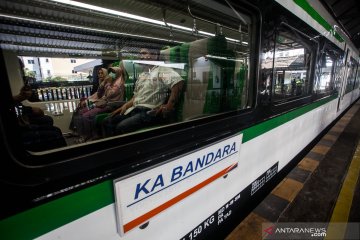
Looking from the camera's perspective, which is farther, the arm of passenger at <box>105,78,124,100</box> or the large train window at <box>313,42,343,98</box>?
the large train window at <box>313,42,343,98</box>

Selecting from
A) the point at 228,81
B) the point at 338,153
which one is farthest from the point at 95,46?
the point at 338,153

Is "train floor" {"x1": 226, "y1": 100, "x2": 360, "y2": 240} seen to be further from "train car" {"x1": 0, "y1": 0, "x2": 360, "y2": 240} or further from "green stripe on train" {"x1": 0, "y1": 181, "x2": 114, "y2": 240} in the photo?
"green stripe on train" {"x1": 0, "y1": 181, "x2": 114, "y2": 240}

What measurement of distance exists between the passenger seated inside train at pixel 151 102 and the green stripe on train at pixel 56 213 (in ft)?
2.21

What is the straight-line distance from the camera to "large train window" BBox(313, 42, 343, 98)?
3.54 metres

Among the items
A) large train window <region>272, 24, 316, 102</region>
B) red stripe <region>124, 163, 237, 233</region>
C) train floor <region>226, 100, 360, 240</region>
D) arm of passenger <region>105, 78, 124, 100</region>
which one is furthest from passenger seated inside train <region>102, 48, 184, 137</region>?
train floor <region>226, 100, 360, 240</region>

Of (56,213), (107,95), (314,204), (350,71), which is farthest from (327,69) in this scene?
(56,213)

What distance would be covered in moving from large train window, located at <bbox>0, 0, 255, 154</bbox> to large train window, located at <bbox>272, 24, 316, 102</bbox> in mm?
512

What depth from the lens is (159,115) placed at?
5.98 ft

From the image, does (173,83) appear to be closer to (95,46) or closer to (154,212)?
(154,212)

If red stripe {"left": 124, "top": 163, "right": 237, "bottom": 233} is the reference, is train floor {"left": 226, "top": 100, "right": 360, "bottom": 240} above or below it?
below

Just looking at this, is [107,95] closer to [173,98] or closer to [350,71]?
[173,98]

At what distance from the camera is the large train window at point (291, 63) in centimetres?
213

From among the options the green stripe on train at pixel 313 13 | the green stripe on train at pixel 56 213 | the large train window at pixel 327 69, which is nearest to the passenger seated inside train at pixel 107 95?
the green stripe on train at pixel 56 213

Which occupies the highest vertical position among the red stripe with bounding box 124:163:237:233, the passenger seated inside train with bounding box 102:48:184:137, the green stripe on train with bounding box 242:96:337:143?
the passenger seated inside train with bounding box 102:48:184:137
